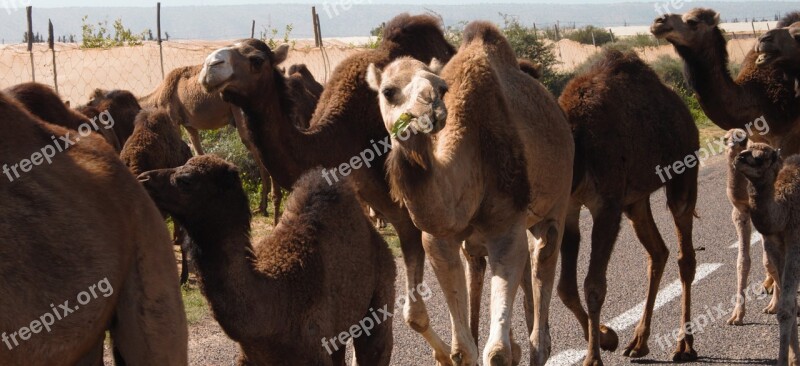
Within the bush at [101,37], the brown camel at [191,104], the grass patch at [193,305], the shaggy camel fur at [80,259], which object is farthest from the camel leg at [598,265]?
the bush at [101,37]

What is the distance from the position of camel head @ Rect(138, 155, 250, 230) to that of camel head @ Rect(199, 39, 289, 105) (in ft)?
6.38

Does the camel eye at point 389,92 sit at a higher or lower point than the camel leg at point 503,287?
higher

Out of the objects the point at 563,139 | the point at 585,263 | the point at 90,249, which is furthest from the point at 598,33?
the point at 90,249

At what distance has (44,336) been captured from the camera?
4.05 meters

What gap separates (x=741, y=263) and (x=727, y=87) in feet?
5.83

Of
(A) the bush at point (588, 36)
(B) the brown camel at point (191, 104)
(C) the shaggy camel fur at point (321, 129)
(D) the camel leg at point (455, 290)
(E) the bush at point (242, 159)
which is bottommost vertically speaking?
(A) the bush at point (588, 36)

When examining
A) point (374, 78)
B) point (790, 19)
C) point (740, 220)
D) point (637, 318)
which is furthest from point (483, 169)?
point (790, 19)

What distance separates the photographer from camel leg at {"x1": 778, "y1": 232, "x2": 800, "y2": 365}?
7.44m

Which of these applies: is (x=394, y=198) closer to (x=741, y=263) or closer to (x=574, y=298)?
(x=574, y=298)

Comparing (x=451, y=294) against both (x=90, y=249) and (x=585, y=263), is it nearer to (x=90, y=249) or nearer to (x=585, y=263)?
(x=90, y=249)

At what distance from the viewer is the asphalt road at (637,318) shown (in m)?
8.23

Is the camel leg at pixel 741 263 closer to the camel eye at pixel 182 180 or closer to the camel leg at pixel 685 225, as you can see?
the camel leg at pixel 685 225

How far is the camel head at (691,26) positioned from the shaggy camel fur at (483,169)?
2521 mm

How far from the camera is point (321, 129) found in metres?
7.82
